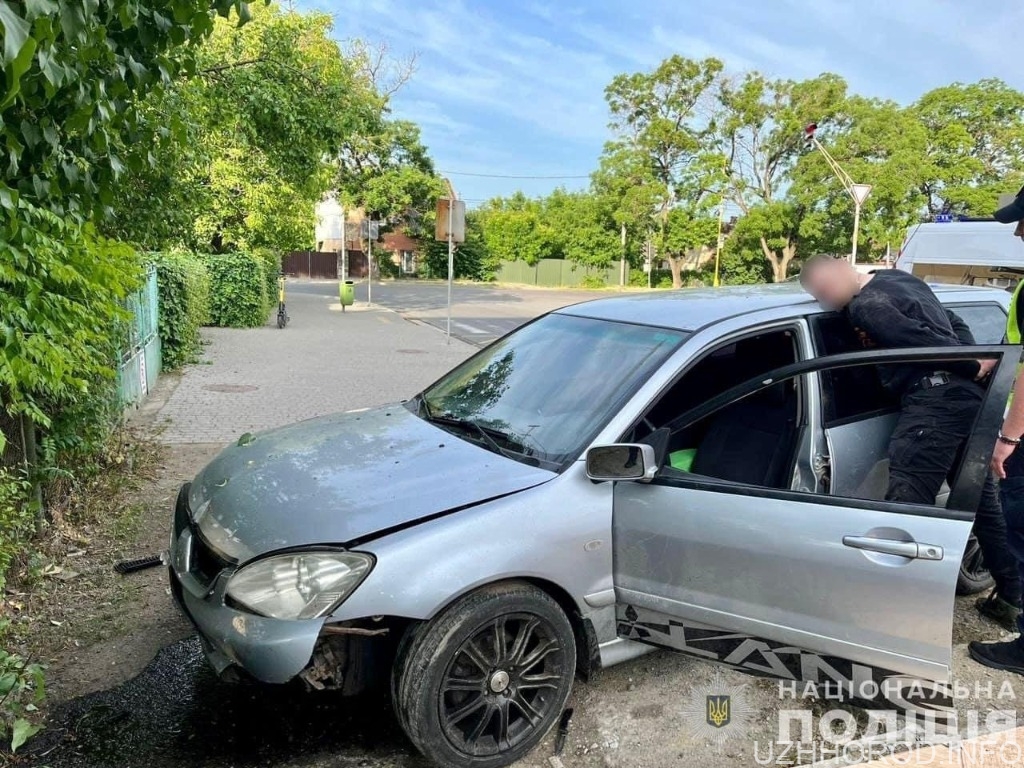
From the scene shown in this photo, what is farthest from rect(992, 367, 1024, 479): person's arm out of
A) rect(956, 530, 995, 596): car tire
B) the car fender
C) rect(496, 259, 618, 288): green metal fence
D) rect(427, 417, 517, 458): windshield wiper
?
rect(496, 259, 618, 288): green metal fence

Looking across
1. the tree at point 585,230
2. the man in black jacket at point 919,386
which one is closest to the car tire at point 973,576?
the man in black jacket at point 919,386

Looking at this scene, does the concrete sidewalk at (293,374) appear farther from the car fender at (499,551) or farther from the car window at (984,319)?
the car window at (984,319)

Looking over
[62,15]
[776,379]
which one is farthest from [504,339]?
[62,15]

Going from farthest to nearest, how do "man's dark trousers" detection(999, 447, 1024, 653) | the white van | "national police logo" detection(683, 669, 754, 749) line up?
1. the white van
2. "man's dark trousers" detection(999, 447, 1024, 653)
3. "national police logo" detection(683, 669, 754, 749)

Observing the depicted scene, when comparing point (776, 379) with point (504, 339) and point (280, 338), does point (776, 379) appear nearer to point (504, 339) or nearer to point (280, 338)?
point (504, 339)

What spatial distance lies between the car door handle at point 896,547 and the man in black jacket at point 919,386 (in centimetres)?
61

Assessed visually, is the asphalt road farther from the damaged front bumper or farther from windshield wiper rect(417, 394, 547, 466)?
the damaged front bumper

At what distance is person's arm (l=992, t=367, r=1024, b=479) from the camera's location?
2867 millimetres

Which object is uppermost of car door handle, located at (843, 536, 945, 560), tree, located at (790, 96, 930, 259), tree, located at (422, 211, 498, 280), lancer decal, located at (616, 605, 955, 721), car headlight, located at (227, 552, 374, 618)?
tree, located at (790, 96, 930, 259)

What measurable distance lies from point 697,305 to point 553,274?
171 feet

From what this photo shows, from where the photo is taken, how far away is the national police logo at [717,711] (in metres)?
2.98

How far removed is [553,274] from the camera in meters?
54.9

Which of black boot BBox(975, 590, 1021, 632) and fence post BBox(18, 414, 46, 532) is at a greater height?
fence post BBox(18, 414, 46, 532)

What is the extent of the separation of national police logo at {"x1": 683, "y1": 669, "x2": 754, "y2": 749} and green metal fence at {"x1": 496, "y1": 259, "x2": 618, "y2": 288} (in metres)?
48.7
